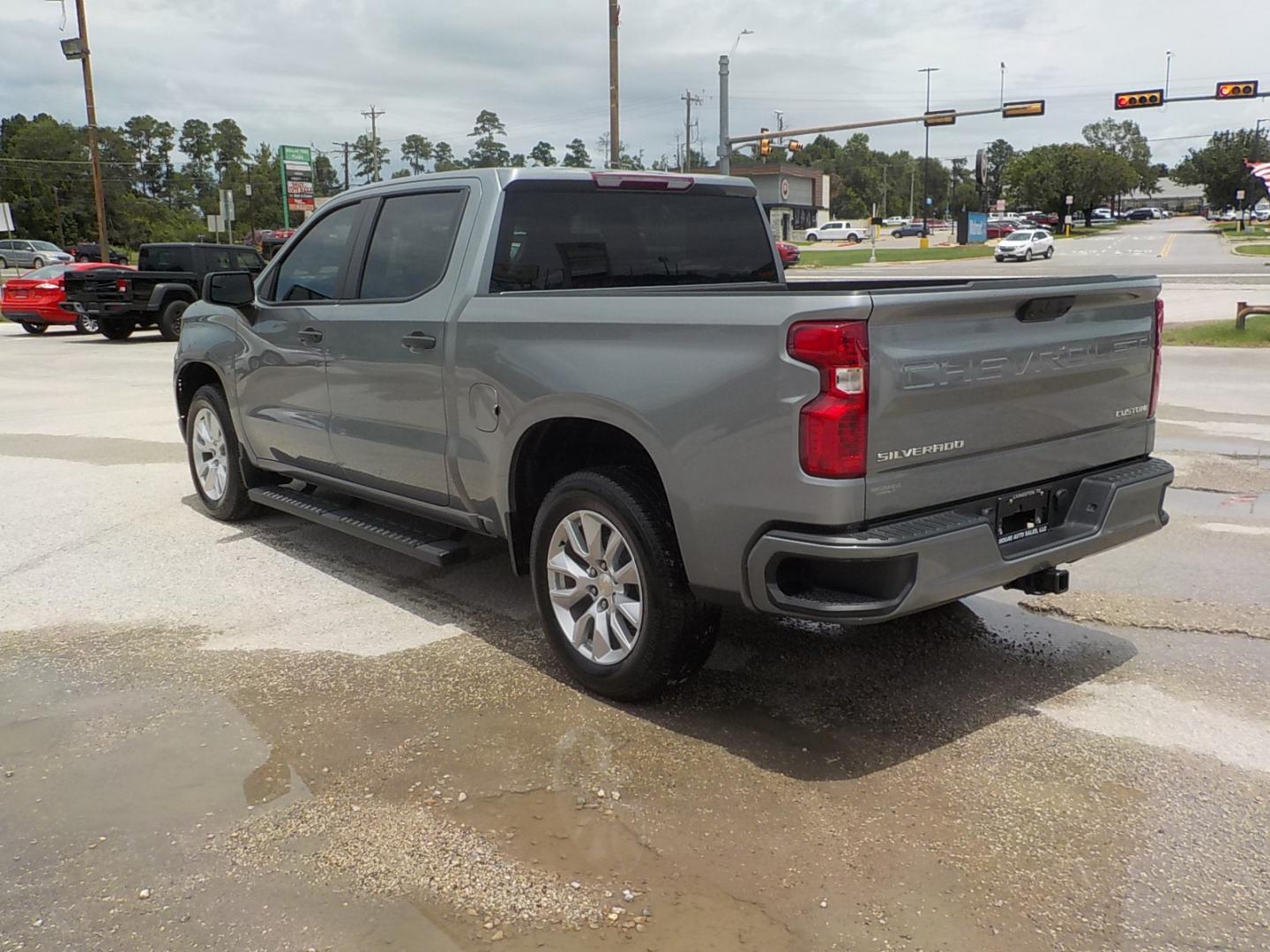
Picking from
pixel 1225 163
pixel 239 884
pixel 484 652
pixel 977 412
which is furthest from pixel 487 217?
pixel 1225 163

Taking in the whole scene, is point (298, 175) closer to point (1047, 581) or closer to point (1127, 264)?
point (1127, 264)

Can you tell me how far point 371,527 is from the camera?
5.18 meters

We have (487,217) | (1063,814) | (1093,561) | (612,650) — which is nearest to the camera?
(1063,814)

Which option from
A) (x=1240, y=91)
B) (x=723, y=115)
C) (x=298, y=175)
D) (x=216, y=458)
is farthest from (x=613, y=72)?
(x=298, y=175)

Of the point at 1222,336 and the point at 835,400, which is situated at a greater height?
the point at 835,400

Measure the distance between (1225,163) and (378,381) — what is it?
11989 cm

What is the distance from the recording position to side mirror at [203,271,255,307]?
5.79 meters

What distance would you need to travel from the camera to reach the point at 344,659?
179 inches

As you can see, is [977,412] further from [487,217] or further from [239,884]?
[239,884]

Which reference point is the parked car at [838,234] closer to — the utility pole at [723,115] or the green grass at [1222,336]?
the utility pole at [723,115]

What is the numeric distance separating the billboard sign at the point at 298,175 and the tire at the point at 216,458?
68.7 meters

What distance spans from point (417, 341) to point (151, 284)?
57.5 feet

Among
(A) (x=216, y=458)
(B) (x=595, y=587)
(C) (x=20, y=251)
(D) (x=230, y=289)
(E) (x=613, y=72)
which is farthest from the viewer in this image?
(C) (x=20, y=251)

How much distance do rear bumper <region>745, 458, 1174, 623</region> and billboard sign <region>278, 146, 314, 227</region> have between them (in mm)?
73029
